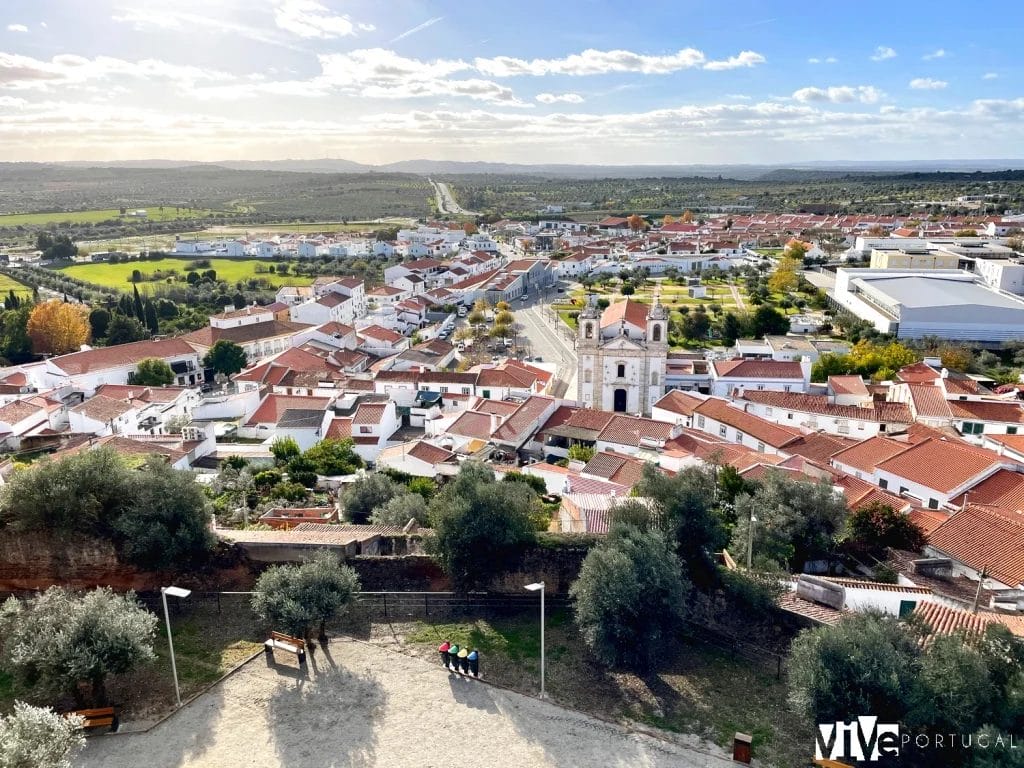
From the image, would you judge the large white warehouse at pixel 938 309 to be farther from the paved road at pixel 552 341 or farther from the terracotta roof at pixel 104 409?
the terracotta roof at pixel 104 409

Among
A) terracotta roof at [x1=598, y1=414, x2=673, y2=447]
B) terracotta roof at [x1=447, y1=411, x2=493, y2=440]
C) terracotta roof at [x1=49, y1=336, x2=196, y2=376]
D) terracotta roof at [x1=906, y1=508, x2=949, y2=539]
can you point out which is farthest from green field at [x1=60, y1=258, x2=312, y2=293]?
terracotta roof at [x1=906, y1=508, x2=949, y2=539]

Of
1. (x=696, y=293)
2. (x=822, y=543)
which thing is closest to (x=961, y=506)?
(x=822, y=543)

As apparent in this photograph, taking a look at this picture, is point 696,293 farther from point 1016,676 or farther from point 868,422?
point 1016,676

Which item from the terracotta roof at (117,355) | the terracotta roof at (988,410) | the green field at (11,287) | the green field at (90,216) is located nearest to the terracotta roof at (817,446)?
the terracotta roof at (988,410)

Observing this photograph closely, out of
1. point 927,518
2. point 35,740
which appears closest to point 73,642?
point 35,740

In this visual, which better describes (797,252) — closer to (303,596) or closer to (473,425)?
(473,425)

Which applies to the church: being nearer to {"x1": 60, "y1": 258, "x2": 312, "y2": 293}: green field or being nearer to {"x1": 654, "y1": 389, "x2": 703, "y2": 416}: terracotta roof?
{"x1": 654, "y1": 389, "x2": 703, "y2": 416}: terracotta roof
